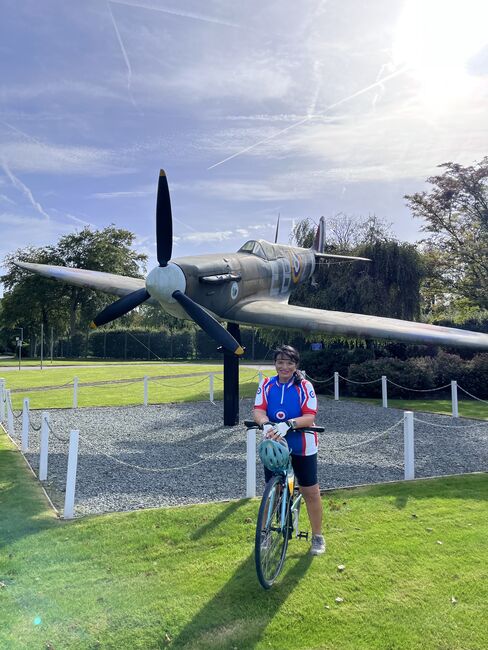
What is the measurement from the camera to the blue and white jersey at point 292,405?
4.37 m

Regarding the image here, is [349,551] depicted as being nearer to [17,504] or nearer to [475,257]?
[17,504]

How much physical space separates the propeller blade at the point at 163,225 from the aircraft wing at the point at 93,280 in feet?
11.4

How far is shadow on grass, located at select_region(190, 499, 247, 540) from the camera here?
5.43 metres


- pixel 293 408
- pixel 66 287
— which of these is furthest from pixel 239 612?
pixel 66 287

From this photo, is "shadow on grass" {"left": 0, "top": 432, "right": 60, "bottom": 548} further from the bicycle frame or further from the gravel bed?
the bicycle frame

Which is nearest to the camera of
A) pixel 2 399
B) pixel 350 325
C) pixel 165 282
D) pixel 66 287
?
pixel 165 282

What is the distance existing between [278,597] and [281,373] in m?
1.91

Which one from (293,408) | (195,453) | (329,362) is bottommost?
(195,453)

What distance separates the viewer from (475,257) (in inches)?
928

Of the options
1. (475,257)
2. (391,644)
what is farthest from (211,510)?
(475,257)

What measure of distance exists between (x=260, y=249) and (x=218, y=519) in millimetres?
8495

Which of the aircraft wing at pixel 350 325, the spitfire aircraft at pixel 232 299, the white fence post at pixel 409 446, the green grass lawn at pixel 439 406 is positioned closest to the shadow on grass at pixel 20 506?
the spitfire aircraft at pixel 232 299

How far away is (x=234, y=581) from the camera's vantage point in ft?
14.2

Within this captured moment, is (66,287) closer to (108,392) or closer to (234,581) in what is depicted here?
(108,392)
